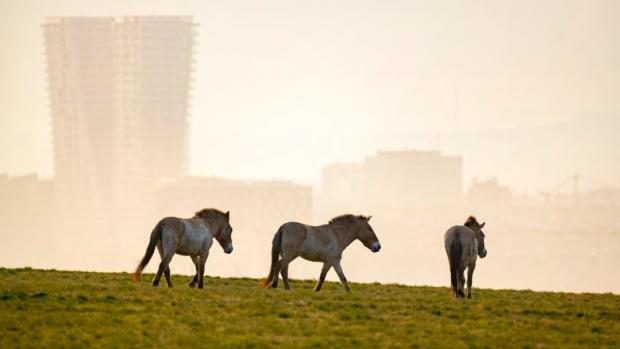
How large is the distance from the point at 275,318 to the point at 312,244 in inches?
226

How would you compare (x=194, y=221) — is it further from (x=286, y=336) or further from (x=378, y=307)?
(x=286, y=336)

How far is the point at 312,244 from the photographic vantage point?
28578 millimetres

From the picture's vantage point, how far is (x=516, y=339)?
72.3ft

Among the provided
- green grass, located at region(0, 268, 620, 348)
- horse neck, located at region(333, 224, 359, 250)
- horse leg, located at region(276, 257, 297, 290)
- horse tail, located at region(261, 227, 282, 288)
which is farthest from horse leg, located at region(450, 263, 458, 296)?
horse tail, located at region(261, 227, 282, 288)

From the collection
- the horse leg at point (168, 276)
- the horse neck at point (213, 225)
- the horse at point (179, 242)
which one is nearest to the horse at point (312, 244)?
the horse at point (179, 242)

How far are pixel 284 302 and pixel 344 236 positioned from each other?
480 centimetres

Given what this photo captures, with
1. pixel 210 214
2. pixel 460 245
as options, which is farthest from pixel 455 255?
pixel 210 214

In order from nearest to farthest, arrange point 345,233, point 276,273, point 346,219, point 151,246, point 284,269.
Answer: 1. point 151,246
2. point 284,269
3. point 276,273
4. point 345,233
5. point 346,219

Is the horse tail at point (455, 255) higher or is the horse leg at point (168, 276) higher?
the horse tail at point (455, 255)

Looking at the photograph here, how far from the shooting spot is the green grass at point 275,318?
69.0 feet

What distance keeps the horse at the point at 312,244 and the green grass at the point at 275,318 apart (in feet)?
2.20

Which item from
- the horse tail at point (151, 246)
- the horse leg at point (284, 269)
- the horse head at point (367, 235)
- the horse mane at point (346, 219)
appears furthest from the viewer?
the horse head at point (367, 235)

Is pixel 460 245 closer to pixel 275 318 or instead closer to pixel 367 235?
pixel 367 235

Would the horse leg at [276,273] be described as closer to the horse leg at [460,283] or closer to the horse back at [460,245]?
the horse back at [460,245]
